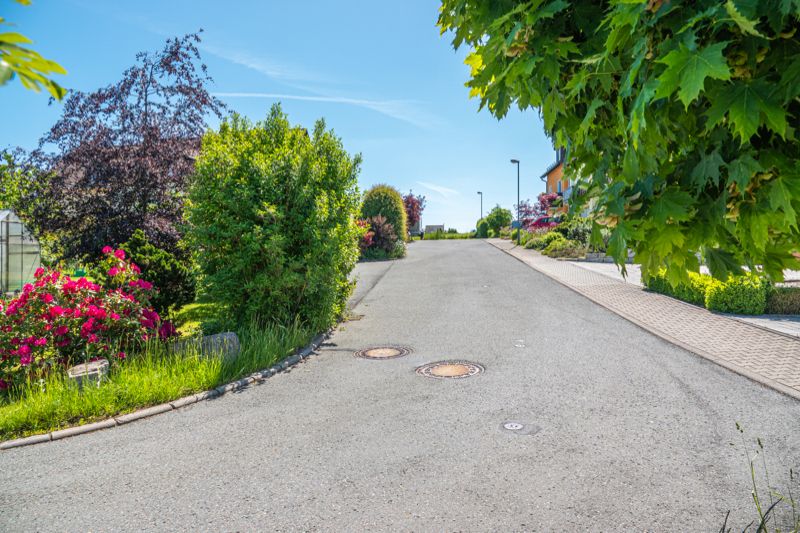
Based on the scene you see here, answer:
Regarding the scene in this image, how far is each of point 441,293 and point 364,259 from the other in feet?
44.5

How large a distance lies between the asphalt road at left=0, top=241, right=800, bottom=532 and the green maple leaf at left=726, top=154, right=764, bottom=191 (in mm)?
2813

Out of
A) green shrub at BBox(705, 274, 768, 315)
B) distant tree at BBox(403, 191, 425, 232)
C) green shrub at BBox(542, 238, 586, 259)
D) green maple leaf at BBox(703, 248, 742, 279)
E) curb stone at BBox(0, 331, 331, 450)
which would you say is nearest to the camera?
green maple leaf at BBox(703, 248, 742, 279)

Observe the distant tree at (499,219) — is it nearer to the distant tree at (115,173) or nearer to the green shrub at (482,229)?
the green shrub at (482,229)

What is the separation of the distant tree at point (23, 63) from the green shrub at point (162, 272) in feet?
30.1

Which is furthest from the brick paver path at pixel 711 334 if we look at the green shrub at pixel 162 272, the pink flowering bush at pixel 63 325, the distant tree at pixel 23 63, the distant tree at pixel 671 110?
the green shrub at pixel 162 272

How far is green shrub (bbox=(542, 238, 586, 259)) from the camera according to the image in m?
25.8

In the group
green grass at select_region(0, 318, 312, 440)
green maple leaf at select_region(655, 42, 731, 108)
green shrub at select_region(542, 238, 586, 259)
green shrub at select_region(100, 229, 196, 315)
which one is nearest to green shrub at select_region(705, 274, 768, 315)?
green grass at select_region(0, 318, 312, 440)

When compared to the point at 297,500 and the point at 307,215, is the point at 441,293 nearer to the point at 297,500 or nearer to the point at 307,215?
the point at 307,215

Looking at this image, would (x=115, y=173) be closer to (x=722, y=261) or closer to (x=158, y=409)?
(x=158, y=409)

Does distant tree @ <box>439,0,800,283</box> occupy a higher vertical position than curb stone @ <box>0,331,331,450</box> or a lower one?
higher

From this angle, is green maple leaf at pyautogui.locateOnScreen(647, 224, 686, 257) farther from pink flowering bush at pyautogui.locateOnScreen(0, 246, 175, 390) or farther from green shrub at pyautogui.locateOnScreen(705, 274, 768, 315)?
green shrub at pyautogui.locateOnScreen(705, 274, 768, 315)

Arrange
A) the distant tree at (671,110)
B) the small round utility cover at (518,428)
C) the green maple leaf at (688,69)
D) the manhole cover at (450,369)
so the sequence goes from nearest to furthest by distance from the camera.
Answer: the green maple leaf at (688,69)
the distant tree at (671,110)
the small round utility cover at (518,428)
the manhole cover at (450,369)

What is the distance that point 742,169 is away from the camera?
5.74ft

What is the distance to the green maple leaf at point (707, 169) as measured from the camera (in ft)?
6.00
